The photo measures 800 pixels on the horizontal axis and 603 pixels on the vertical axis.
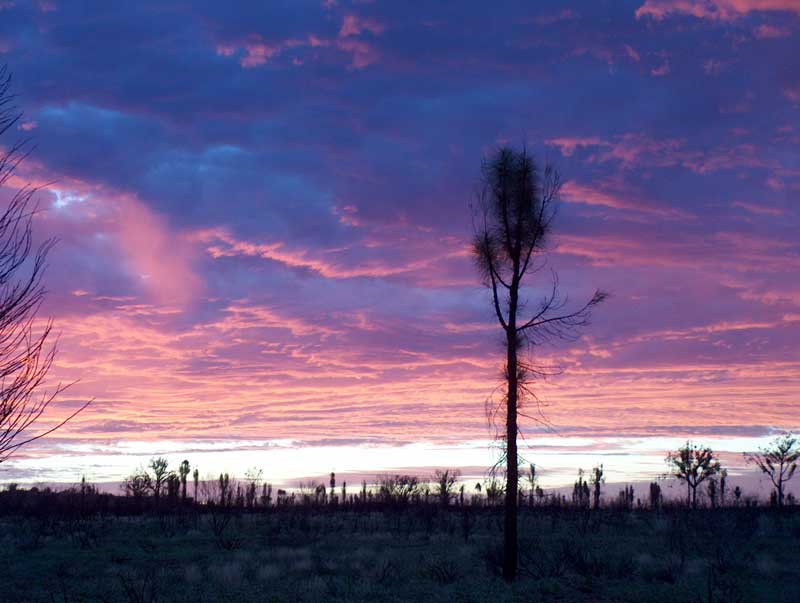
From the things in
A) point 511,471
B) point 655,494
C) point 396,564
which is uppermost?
point 511,471

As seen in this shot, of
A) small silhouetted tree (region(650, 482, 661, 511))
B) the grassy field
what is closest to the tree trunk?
the grassy field

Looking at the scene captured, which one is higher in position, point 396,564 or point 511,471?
point 511,471

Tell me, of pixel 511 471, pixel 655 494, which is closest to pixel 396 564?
pixel 511 471

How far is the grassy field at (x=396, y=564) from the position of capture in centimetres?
1952

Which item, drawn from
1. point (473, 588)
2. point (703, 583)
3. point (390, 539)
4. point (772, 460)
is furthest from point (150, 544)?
point (772, 460)

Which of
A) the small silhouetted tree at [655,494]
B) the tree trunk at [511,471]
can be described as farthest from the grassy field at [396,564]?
the small silhouetted tree at [655,494]

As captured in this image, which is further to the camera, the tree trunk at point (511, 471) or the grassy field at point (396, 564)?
the tree trunk at point (511, 471)

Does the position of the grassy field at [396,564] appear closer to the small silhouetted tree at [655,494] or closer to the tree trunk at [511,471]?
the tree trunk at [511,471]

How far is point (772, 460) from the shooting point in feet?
225

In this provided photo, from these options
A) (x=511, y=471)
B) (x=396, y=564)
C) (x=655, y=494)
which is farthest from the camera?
(x=655, y=494)

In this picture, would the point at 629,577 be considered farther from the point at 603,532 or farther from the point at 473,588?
the point at 603,532

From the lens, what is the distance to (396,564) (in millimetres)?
24234

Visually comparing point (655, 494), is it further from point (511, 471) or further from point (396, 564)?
point (511, 471)

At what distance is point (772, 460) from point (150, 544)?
2300 inches
